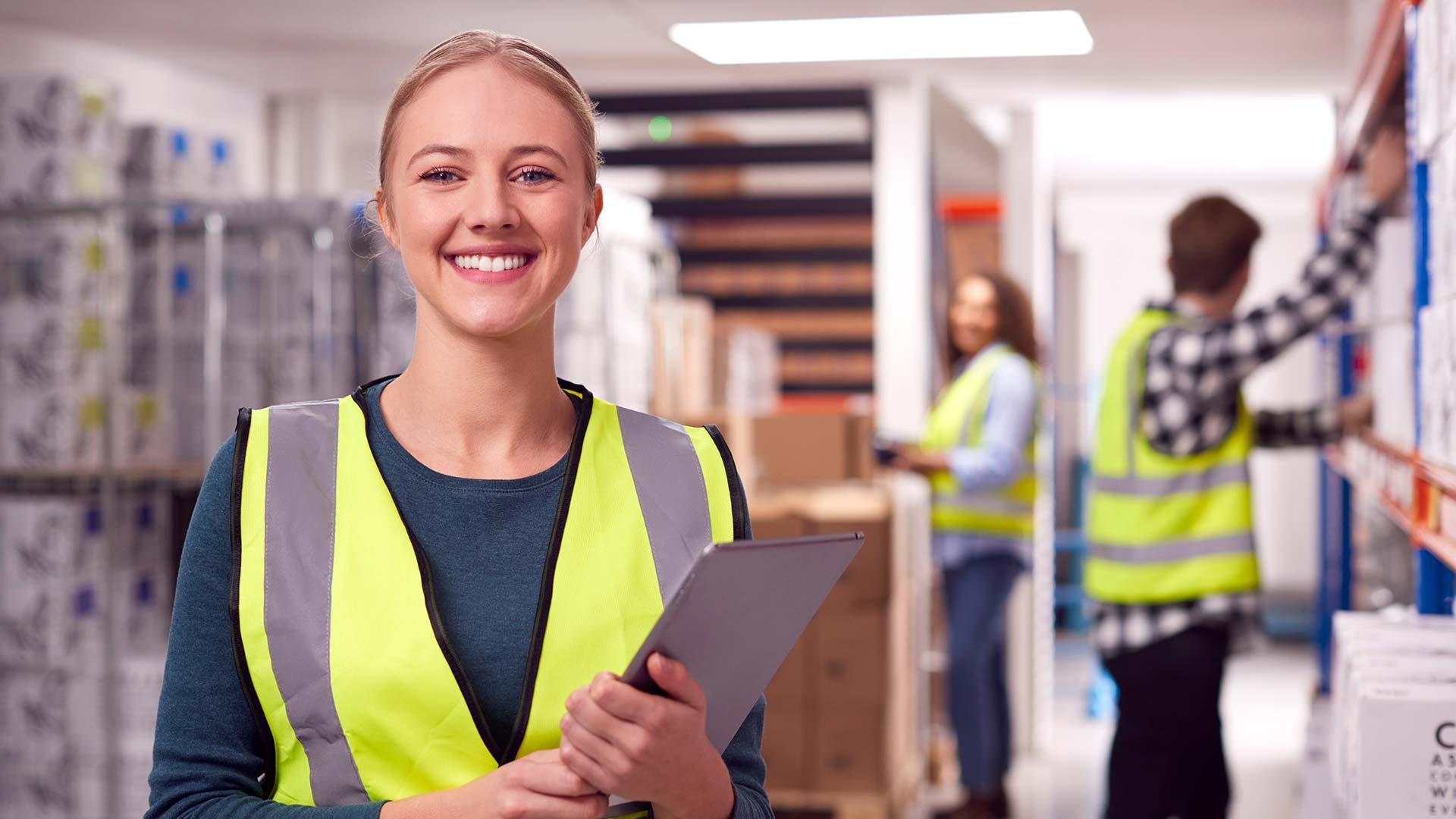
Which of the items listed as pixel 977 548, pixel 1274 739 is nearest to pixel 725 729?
pixel 977 548

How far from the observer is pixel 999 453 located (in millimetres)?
4445

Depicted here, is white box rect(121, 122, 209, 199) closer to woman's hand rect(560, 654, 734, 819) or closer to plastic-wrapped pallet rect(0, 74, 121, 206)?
plastic-wrapped pallet rect(0, 74, 121, 206)

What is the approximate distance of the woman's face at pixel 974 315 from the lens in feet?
15.5

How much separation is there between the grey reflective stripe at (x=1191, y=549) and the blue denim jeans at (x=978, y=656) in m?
1.39

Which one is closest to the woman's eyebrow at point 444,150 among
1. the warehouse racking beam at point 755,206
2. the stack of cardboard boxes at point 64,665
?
the stack of cardboard boxes at point 64,665

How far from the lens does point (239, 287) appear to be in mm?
3668

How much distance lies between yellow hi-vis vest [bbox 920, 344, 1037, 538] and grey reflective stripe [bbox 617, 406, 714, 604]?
3.15 m

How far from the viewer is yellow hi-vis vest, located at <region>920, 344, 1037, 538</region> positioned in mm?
4449

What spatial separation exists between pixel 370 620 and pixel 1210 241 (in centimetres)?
239

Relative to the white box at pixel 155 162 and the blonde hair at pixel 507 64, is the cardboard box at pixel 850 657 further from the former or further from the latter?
the blonde hair at pixel 507 64

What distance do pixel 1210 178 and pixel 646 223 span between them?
610 cm

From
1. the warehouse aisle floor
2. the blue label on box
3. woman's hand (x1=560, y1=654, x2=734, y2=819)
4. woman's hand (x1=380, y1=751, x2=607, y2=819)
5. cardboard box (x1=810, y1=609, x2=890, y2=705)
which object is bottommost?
the warehouse aisle floor

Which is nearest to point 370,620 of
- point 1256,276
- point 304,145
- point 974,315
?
point 974,315

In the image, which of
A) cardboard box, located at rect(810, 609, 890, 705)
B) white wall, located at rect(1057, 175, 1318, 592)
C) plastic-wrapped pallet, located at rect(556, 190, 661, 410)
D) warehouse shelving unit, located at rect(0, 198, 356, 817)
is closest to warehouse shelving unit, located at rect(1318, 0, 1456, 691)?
cardboard box, located at rect(810, 609, 890, 705)
